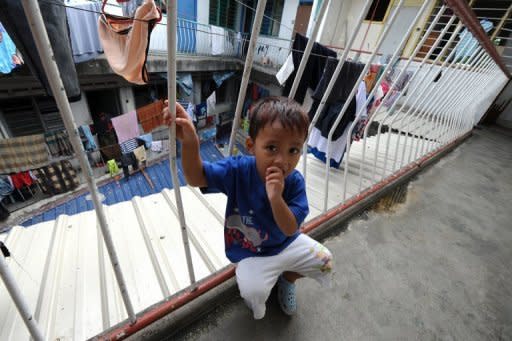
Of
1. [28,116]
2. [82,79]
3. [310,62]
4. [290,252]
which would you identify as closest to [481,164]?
[310,62]

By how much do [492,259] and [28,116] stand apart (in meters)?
8.32

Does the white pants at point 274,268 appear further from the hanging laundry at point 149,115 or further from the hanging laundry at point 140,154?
the hanging laundry at point 140,154

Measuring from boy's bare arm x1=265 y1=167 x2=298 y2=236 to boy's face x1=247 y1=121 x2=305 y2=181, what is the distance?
0.05 meters

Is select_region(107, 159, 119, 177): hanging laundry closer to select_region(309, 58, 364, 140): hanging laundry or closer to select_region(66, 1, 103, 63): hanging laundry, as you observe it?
select_region(66, 1, 103, 63): hanging laundry

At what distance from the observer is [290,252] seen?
0.94 metres

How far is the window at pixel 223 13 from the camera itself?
29.8 ft

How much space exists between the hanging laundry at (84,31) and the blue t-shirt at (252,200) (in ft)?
16.6

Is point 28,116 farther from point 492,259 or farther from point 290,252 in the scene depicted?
point 492,259

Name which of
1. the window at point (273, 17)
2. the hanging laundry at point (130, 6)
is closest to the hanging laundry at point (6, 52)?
the hanging laundry at point (130, 6)

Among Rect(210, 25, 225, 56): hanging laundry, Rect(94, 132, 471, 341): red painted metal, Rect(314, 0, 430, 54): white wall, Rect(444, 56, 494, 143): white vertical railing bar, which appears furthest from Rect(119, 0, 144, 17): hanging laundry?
Rect(314, 0, 430, 54): white wall

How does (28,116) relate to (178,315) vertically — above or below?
below

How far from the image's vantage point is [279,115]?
0.69 meters

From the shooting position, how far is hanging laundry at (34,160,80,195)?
5.22 metres

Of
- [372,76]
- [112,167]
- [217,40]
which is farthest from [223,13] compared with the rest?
[372,76]
